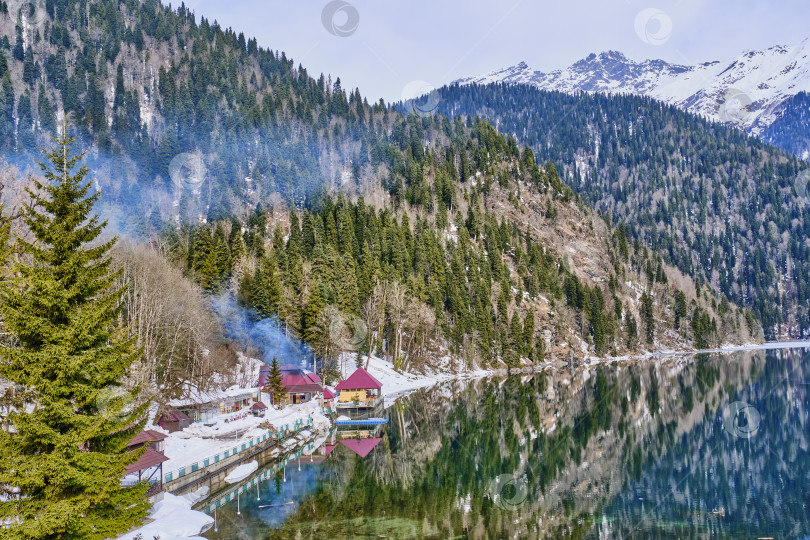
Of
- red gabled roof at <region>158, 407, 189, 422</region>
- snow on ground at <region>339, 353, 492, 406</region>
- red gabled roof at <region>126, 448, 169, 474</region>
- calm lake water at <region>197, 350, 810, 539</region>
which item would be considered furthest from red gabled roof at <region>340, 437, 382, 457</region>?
snow on ground at <region>339, 353, 492, 406</region>

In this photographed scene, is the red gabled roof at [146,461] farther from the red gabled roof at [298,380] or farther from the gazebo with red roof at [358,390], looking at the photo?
the gazebo with red roof at [358,390]

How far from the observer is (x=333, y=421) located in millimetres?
64625

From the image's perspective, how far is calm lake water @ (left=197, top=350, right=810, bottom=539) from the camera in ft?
99.9

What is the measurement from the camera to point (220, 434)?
164 feet

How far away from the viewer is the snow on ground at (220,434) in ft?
137

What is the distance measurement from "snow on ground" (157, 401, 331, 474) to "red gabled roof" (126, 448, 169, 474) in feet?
20.8

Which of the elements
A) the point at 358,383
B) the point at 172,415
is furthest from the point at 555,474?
the point at 358,383

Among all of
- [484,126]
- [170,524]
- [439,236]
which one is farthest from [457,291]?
[170,524]

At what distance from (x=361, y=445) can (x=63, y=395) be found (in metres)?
35.0

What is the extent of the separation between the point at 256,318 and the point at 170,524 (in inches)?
2128

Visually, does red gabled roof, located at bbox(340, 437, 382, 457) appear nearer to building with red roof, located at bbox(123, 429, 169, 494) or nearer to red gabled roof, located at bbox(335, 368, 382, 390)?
red gabled roof, located at bbox(335, 368, 382, 390)

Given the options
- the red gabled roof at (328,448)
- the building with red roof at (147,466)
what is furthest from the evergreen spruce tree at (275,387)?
the building with red roof at (147,466)

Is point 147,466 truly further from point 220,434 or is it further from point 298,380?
point 298,380

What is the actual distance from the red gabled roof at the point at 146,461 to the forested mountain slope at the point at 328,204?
1875 inches
